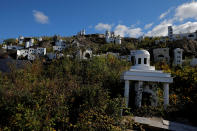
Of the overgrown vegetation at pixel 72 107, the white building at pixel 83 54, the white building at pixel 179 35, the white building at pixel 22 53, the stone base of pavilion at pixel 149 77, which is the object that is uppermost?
the white building at pixel 179 35

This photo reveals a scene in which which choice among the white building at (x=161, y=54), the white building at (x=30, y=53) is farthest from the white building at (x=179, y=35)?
the white building at (x=30, y=53)

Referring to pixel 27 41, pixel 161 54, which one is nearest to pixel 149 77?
pixel 161 54

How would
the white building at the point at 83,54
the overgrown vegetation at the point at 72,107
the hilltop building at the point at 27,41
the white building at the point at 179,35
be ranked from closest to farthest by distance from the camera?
1. the overgrown vegetation at the point at 72,107
2. the white building at the point at 83,54
3. the white building at the point at 179,35
4. the hilltop building at the point at 27,41

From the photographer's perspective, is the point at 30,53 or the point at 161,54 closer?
the point at 161,54

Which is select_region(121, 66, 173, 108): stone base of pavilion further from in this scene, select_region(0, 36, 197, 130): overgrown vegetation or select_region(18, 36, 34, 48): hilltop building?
select_region(18, 36, 34, 48): hilltop building

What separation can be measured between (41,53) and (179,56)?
101 ft

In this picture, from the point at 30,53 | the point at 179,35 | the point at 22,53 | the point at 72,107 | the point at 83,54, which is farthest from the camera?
the point at 179,35

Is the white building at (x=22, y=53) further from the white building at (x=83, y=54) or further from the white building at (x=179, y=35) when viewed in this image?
the white building at (x=179, y=35)

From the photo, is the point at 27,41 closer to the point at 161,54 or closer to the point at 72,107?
the point at 161,54

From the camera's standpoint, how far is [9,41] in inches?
2216

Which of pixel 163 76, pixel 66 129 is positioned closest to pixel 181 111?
pixel 163 76

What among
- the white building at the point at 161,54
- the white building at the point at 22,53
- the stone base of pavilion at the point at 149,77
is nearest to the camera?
the stone base of pavilion at the point at 149,77

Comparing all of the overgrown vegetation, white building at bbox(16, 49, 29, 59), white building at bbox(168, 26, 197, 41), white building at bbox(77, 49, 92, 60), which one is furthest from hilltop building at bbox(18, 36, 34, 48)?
white building at bbox(168, 26, 197, 41)

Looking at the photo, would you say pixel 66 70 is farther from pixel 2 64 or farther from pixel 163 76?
pixel 163 76
